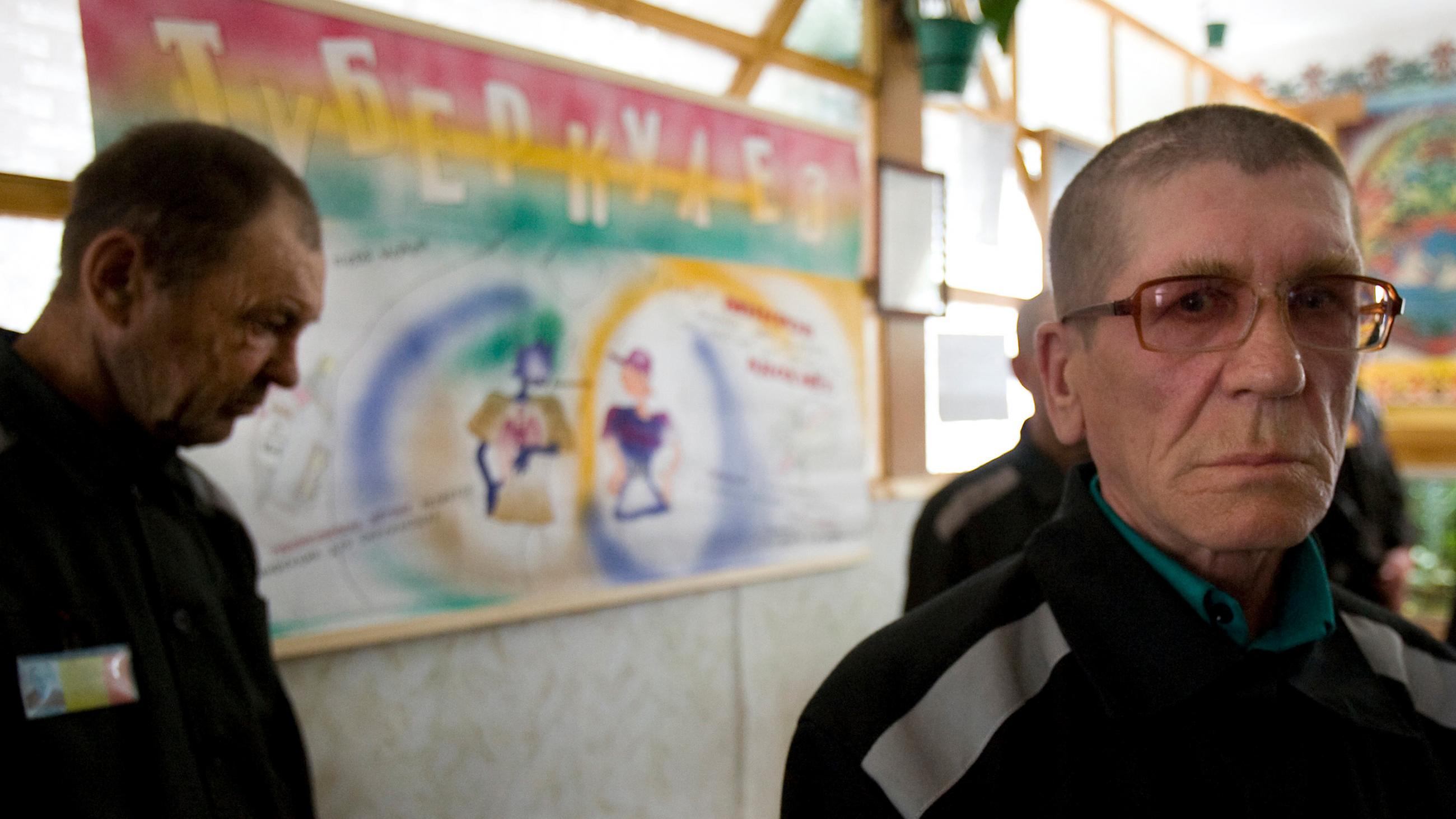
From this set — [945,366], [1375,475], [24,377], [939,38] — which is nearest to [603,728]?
[24,377]

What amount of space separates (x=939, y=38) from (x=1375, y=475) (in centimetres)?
192

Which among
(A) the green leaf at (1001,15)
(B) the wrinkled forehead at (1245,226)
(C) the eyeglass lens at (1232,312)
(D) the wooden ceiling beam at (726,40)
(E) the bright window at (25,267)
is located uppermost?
(A) the green leaf at (1001,15)

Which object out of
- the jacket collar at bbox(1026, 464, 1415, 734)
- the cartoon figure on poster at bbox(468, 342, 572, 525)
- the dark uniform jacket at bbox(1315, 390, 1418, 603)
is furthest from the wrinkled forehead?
the dark uniform jacket at bbox(1315, 390, 1418, 603)

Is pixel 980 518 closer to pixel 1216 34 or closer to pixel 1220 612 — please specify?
pixel 1220 612

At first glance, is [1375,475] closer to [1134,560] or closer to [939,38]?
[939,38]

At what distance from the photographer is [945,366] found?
302cm

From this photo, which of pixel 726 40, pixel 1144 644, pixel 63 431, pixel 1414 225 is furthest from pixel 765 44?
pixel 1414 225

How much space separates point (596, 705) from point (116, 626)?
1.17 metres

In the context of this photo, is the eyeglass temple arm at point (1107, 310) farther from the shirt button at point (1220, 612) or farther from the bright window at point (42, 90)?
the bright window at point (42, 90)

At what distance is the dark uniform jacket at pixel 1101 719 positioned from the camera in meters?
0.77

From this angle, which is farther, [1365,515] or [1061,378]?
[1365,515]

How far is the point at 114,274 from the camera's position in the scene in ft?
3.42

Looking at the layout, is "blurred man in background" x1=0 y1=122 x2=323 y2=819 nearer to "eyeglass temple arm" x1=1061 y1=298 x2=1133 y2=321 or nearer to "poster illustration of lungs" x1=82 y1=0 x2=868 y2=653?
"poster illustration of lungs" x1=82 y1=0 x2=868 y2=653

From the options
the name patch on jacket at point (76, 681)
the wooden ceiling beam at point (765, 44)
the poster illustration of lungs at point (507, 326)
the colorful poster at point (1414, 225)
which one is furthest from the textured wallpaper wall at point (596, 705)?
the colorful poster at point (1414, 225)
